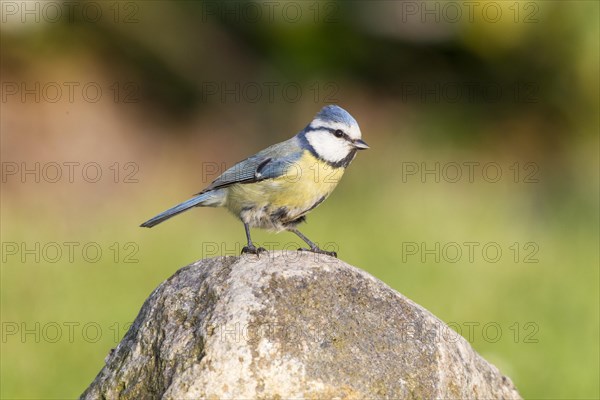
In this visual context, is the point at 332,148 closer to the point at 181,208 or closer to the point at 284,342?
the point at 181,208

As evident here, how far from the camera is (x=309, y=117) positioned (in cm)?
947

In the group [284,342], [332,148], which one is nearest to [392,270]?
[332,148]

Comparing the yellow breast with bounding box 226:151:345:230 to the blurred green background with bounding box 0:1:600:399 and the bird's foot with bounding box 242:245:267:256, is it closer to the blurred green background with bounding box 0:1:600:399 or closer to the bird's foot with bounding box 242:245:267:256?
the bird's foot with bounding box 242:245:267:256

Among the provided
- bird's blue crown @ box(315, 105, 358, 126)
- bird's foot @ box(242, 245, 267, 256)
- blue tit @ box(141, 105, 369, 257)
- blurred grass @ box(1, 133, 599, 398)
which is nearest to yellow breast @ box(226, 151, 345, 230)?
blue tit @ box(141, 105, 369, 257)

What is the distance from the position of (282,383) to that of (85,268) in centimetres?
425

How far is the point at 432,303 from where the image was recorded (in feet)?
20.9

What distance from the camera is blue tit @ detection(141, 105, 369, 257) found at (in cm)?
448

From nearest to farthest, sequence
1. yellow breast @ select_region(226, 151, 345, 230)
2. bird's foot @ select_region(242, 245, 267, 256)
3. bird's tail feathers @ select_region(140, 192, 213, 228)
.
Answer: bird's foot @ select_region(242, 245, 267, 256), yellow breast @ select_region(226, 151, 345, 230), bird's tail feathers @ select_region(140, 192, 213, 228)

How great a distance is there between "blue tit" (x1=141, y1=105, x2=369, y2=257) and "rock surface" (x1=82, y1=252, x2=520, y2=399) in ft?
2.66

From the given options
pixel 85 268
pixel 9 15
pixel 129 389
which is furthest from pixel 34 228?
pixel 129 389

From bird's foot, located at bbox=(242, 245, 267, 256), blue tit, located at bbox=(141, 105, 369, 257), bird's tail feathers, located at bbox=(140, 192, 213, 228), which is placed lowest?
bird's foot, located at bbox=(242, 245, 267, 256)

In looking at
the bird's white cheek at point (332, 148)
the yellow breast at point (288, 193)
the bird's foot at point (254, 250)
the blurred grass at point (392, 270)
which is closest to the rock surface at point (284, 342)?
the bird's foot at point (254, 250)

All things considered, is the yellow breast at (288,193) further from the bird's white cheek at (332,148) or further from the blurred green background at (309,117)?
the blurred green background at (309,117)

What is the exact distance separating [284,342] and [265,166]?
1555 millimetres
